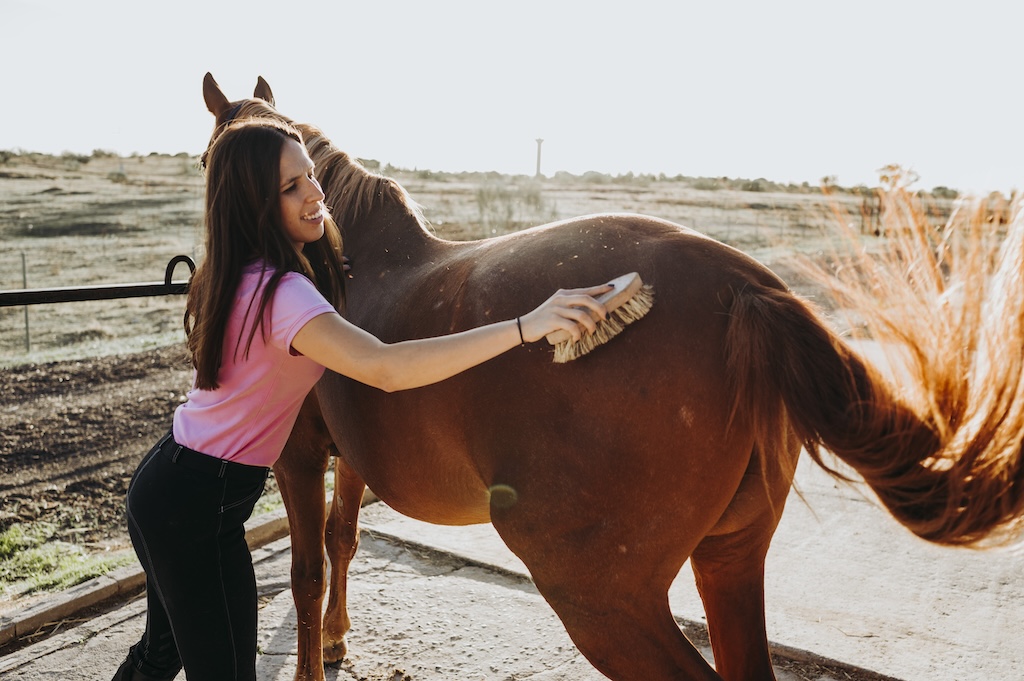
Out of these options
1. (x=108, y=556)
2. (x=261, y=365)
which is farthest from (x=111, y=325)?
(x=261, y=365)

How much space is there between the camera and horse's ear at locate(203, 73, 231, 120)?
9.51 ft

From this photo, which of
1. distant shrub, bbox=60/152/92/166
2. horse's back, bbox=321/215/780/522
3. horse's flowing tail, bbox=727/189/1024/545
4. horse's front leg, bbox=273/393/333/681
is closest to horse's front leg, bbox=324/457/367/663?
horse's front leg, bbox=273/393/333/681

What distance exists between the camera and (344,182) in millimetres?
2801

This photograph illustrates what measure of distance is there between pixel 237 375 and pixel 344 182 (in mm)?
1231

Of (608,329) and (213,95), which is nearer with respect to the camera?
(608,329)

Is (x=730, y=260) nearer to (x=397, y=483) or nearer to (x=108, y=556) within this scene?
(x=397, y=483)

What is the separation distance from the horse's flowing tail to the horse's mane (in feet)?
4.81

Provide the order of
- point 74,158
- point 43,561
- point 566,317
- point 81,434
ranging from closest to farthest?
point 566,317, point 43,561, point 81,434, point 74,158

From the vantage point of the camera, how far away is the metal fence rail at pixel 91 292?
8.57 ft

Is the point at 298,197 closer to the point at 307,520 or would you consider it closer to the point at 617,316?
the point at 617,316

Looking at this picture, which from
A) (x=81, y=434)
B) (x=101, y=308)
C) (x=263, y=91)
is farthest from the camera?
(x=101, y=308)

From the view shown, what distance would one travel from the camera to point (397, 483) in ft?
6.92

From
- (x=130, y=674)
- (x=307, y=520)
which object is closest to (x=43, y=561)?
(x=307, y=520)

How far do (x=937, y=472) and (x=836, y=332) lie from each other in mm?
340
